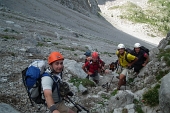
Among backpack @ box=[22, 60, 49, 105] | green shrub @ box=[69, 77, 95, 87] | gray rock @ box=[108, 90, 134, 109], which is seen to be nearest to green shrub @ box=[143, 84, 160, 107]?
gray rock @ box=[108, 90, 134, 109]

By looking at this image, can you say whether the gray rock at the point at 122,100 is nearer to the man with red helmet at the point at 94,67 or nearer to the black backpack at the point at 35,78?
the black backpack at the point at 35,78

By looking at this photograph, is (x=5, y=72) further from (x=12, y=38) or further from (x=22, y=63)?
(x=12, y=38)

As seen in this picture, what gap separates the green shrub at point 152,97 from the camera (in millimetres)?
7182

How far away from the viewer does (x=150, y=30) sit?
270 feet

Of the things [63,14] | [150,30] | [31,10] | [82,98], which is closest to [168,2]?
[150,30]

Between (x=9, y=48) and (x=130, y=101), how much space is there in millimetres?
12362

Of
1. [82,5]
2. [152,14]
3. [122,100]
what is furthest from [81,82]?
[152,14]

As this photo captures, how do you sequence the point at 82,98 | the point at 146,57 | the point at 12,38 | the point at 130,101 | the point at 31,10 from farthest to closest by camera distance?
the point at 31,10, the point at 12,38, the point at 146,57, the point at 82,98, the point at 130,101

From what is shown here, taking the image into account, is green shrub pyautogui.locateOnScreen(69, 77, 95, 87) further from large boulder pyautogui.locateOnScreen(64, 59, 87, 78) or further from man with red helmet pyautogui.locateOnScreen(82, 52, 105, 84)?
man with red helmet pyautogui.locateOnScreen(82, 52, 105, 84)

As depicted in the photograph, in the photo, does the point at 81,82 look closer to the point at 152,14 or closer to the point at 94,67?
the point at 94,67

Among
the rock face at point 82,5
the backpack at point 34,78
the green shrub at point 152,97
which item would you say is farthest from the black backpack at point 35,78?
the rock face at point 82,5

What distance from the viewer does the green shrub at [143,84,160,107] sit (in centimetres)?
718

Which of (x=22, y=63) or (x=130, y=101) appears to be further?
(x=22, y=63)

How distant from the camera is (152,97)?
7.38 metres
